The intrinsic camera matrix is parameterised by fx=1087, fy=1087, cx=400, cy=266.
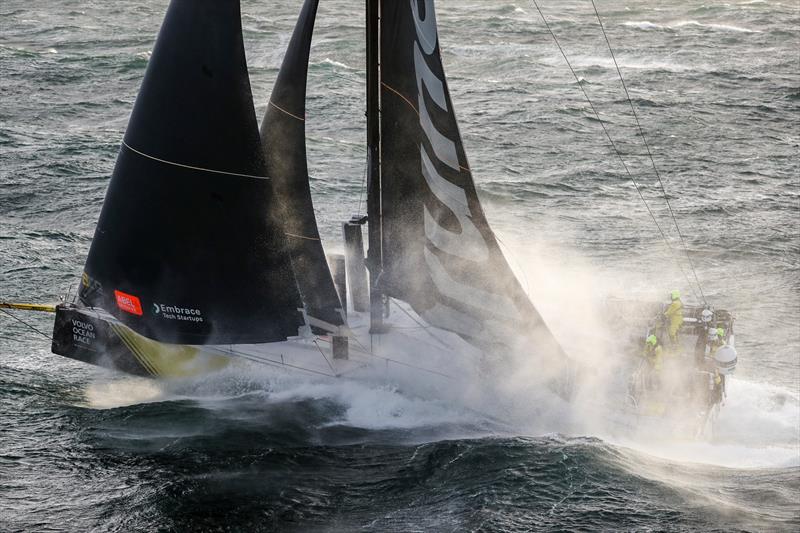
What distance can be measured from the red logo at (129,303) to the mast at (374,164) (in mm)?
4119

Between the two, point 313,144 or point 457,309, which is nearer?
point 457,309

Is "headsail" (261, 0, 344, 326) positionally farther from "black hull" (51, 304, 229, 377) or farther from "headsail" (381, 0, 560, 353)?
"black hull" (51, 304, 229, 377)

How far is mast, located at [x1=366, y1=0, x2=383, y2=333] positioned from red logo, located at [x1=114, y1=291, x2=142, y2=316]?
4119 millimetres

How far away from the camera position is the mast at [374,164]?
57.7ft

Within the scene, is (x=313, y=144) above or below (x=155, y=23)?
below

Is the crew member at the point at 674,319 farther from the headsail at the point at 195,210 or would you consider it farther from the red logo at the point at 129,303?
the red logo at the point at 129,303

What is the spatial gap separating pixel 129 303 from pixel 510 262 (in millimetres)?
12988

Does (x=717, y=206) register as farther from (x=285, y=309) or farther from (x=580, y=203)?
(x=285, y=309)

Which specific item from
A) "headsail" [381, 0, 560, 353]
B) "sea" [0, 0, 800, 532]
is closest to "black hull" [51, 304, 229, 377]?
"sea" [0, 0, 800, 532]

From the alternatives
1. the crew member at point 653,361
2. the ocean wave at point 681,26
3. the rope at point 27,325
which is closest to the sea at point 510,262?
the rope at point 27,325

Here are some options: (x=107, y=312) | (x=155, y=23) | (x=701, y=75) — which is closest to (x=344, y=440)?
(x=107, y=312)

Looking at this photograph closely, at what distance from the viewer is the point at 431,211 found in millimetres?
18844

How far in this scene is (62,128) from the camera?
40844mm

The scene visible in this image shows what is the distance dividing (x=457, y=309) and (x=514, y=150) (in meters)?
22.0
